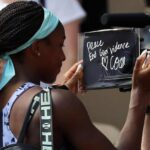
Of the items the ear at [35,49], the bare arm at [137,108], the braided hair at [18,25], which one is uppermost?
the braided hair at [18,25]

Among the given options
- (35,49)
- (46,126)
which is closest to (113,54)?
(35,49)

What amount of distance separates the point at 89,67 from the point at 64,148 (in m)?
0.72

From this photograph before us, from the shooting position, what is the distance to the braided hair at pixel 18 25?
9.48 feet

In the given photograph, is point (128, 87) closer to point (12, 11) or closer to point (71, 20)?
point (12, 11)

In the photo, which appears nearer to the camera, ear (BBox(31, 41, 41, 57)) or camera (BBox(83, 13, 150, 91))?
ear (BBox(31, 41, 41, 57))

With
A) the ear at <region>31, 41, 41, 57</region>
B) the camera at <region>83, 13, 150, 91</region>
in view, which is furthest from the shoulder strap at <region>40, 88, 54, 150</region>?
the camera at <region>83, 13, 150, 91</region>

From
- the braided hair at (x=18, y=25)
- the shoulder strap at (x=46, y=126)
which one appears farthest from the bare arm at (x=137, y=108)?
the braided hair at (x=18, y=25)

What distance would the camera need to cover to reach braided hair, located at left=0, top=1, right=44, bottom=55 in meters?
2.89

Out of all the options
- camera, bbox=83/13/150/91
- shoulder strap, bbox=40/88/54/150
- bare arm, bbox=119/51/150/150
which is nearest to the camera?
shoulder strap, bbox=40/88/54/150

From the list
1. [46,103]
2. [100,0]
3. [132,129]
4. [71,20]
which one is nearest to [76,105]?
[46,103]

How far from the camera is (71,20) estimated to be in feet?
15.0

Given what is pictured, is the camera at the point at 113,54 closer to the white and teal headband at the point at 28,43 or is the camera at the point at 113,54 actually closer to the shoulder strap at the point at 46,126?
the white and teal headband at the point at 28,43

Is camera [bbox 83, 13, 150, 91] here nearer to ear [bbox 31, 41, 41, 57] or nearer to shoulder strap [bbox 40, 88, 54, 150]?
ear [bbox 31, 41, 41, 57]

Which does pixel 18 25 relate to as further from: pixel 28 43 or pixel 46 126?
pixel 46 126
